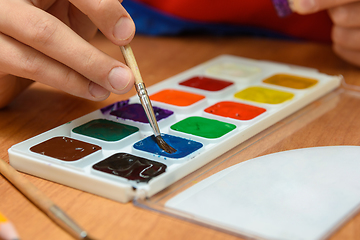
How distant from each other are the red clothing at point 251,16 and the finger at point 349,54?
217 mm

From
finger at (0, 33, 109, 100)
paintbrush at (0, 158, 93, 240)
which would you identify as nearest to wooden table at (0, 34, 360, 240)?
paintbrush at (0, 158, 93, 240)

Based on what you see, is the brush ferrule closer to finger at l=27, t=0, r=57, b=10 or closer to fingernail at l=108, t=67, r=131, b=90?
fingernail at l=108, t=67, r=131, b=90

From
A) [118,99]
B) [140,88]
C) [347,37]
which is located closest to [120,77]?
[140,88]

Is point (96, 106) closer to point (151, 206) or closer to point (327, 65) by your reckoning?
point (151, 206)

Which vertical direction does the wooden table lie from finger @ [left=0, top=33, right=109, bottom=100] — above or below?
below

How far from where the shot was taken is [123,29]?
63 centimetres

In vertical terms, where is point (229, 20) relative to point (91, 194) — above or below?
above

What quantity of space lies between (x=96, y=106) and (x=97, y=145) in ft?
0.75

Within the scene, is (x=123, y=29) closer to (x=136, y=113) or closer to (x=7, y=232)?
(x=136, y=113)

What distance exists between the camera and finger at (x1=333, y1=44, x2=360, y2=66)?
103 centimetres

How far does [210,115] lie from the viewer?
0.75 meters

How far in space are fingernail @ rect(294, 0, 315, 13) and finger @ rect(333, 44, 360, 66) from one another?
0.17 metres

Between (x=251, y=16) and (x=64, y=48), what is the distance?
0.77 meters

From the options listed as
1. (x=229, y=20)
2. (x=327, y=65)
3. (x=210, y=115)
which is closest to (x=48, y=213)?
(x=210, y=115)
